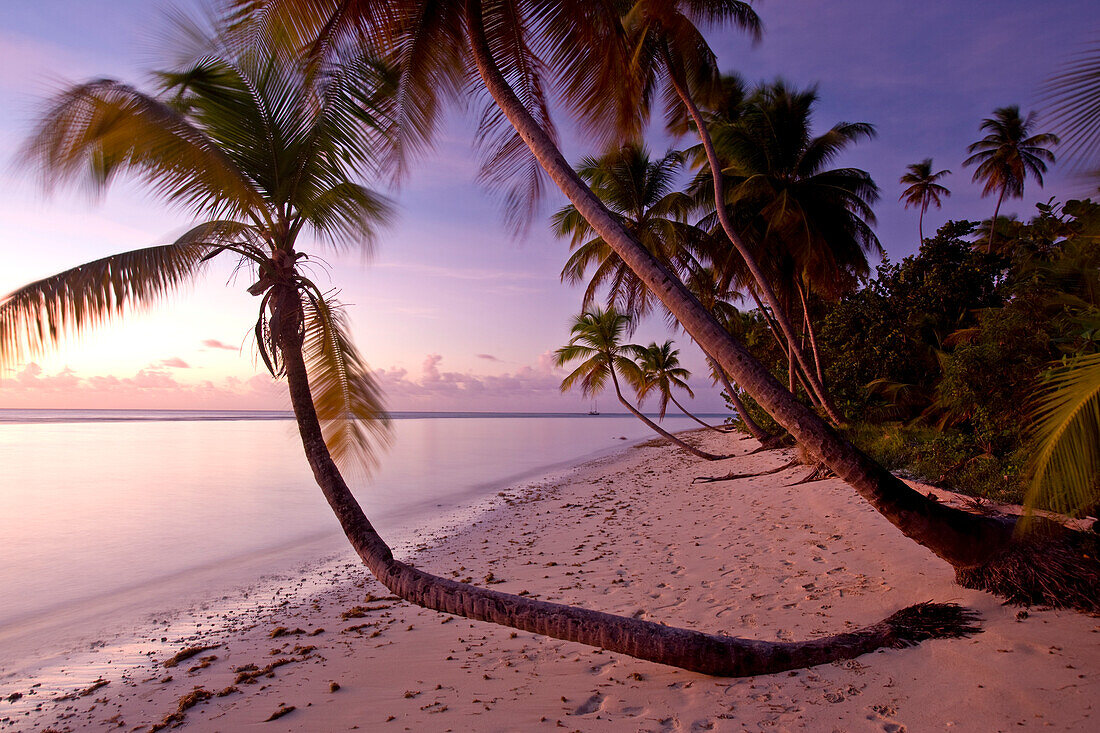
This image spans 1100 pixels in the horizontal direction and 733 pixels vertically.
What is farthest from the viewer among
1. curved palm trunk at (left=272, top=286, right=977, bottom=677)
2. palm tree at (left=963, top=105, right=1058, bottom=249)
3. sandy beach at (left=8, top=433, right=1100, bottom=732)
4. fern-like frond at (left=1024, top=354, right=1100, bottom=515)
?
palm tree at (left=963, top=105, right=1058, bottom=249)

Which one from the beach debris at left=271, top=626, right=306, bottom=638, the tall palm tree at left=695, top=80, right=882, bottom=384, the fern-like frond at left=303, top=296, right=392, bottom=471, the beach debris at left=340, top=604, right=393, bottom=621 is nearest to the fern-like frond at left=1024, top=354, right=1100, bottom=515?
the fern-like frond at left=303, top=296, right=392, bottom=471

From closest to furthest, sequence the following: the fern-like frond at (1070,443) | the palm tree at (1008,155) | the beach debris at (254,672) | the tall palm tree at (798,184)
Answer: the fern-like frond at (1070,443) → the beach debris at (254,672) → the tall palm tree at (798,184) → the palm tree at (1008,155)

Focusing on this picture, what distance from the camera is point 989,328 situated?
9172 mm

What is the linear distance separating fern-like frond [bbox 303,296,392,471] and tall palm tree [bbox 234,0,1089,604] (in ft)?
7.81

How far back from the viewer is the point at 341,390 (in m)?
5.53

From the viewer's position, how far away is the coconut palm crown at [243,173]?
390cm

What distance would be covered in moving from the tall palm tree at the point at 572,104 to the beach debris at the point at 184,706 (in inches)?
176

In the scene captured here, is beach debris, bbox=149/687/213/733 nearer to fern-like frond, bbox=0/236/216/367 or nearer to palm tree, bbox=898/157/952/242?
fern-like frond, bbox=0/236/216/367

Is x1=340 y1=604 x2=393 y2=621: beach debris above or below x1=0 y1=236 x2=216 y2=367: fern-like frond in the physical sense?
below

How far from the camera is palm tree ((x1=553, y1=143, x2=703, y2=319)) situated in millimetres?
15469

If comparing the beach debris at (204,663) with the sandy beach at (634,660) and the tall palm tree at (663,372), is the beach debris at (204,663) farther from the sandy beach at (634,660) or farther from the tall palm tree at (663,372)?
the tall palm tree at (663,372)

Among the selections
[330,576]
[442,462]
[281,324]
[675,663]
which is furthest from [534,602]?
[442,462]

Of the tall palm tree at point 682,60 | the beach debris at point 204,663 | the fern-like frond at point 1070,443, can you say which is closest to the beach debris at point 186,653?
the beach debris at point 204,663

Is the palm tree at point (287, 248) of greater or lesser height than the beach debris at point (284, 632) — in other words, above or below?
above
